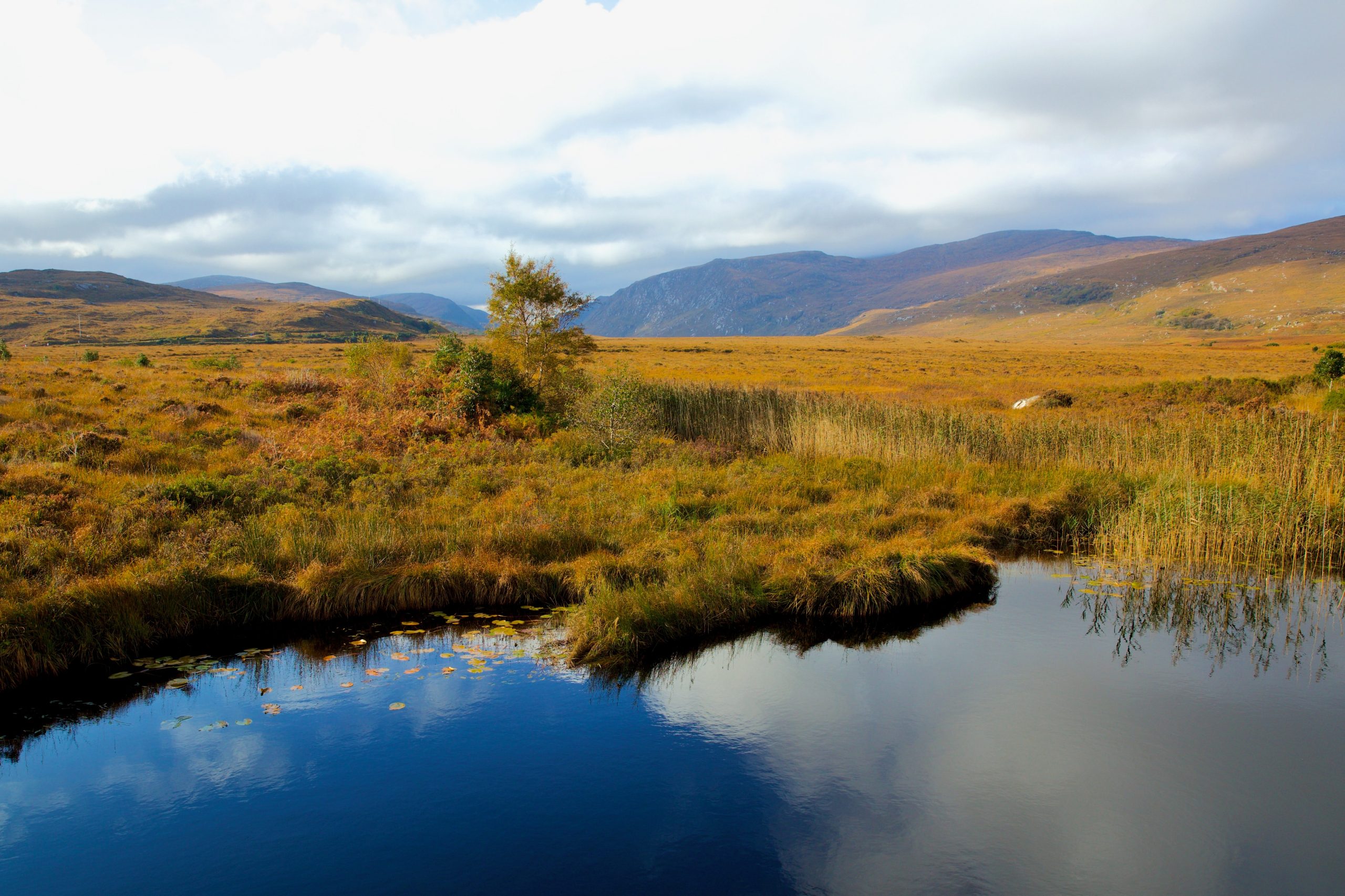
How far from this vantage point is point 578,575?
445 inches

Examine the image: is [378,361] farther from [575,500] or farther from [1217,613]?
[1217,613]

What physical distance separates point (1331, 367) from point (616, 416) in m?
34.1

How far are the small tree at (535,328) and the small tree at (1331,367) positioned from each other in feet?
109

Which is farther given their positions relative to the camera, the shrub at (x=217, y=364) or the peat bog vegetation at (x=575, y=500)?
the shrub at (x=217, y=364)

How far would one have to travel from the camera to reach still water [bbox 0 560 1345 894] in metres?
5.96

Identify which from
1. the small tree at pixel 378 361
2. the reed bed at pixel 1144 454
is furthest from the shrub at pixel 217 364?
the reed bed at pixel 1144 454

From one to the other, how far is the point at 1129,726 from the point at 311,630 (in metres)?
10.4

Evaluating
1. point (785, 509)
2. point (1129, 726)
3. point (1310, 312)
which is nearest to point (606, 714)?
point (1129, 726)

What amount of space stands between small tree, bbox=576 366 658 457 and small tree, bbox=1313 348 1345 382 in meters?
32.7

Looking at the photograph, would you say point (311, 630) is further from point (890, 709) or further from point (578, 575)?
point (890, 709)

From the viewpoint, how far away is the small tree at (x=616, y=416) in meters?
19.3

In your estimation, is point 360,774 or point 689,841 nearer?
point 689,841

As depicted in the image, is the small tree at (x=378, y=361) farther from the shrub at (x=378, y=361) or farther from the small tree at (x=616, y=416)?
the small tree at (x=616, y=416)

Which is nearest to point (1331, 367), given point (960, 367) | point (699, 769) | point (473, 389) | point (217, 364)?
point (960, 367)
